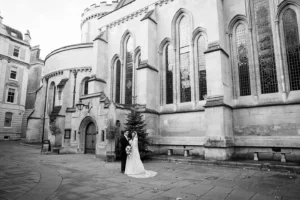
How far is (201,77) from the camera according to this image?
47.8 ft

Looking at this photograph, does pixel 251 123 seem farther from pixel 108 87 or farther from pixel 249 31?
pixel 108 87

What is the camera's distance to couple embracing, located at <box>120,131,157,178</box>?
8170 millimetres

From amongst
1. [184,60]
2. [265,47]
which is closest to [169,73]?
[184,60]

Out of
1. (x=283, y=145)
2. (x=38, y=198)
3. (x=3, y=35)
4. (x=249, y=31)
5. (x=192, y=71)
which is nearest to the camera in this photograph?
(x=38, y=198)

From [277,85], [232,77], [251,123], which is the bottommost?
[251,123]

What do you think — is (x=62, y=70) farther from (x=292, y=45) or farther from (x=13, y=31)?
(x=292, y=45)

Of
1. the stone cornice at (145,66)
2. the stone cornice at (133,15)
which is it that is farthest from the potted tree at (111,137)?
the stone cornice at (133,15)

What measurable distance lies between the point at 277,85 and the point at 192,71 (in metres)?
5.45

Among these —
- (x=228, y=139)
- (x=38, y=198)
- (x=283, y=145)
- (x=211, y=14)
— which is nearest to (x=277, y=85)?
(x=283, y=145)

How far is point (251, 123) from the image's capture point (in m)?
12.1

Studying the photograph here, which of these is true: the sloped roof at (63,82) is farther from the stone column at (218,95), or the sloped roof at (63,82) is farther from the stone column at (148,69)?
the stone column at (218,95)

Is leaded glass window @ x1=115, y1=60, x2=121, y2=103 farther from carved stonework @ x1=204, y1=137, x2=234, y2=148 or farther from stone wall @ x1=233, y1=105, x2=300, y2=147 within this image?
stone wall @ x1=233, y1=105, x2=300, y2=147

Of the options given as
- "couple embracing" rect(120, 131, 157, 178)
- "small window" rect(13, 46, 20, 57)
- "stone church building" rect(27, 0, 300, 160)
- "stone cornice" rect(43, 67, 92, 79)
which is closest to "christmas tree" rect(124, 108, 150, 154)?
"stone church building" rect(27, 0, 300, 160)

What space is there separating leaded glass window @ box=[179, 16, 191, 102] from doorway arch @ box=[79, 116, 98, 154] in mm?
7289
